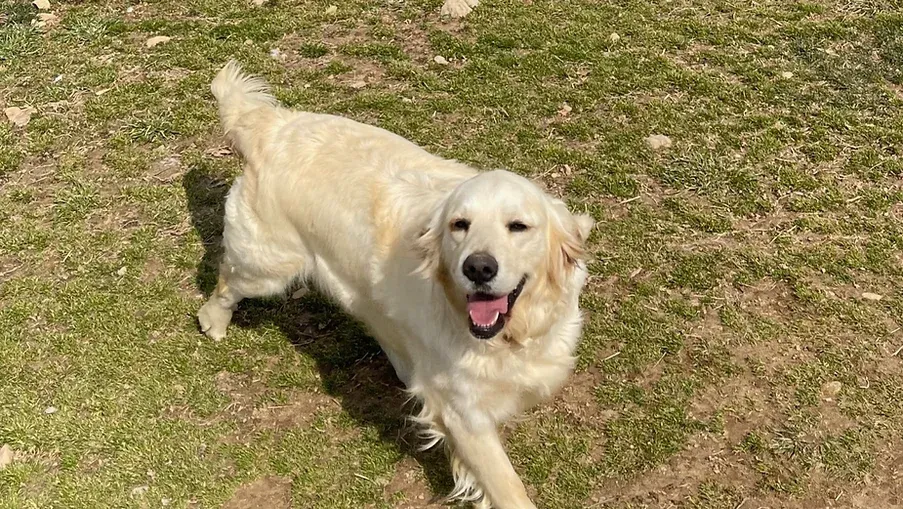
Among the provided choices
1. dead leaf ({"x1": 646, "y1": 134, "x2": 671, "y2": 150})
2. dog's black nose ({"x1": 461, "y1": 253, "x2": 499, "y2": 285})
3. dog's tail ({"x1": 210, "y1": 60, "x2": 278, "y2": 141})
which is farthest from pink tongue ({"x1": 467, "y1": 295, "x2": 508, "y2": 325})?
dead leaf ({"x1": 646, "y1": 134, "x2": 671, "y2": 150})

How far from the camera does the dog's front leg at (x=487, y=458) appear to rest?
3.02 metres

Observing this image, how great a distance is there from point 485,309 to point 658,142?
2.94 meters

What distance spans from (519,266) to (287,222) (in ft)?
4.26

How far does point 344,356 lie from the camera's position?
4105mm

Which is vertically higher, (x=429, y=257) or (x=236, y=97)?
(x=429, y=257)

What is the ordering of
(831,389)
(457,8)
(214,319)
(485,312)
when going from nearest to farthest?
(485,312)
(831,389)
(214,319)
(457,8)

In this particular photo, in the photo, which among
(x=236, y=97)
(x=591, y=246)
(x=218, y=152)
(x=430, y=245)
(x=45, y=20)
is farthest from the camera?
(x=45, y=20)

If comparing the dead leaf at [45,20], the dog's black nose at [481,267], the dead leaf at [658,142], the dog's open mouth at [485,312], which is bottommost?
the dead leaf at [45,20]

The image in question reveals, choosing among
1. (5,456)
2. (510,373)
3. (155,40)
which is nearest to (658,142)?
(510,373)

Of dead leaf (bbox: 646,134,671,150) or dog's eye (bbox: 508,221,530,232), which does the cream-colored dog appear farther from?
dead leaf (bbox: 646,134,671,150)

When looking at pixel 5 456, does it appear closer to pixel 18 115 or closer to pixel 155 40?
pixel 18 115

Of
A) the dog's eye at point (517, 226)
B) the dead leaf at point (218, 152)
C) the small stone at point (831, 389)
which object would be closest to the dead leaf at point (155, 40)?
the dead leaf at point (218, 152)

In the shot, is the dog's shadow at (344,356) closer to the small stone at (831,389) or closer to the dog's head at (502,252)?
the dog's head at (502,252)

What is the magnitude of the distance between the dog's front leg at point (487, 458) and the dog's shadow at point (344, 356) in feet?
1.35
